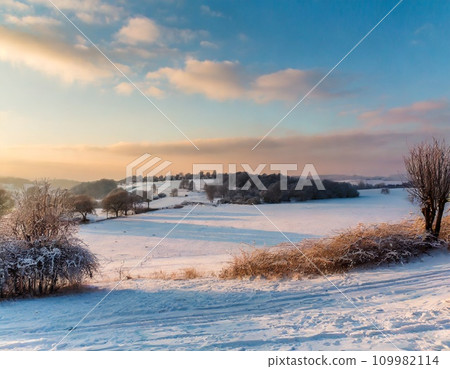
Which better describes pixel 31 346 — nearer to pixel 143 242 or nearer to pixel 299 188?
pixel 143 242

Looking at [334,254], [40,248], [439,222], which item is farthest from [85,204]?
[439,222]

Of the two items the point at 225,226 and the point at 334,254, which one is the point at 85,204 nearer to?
the point at 225,226

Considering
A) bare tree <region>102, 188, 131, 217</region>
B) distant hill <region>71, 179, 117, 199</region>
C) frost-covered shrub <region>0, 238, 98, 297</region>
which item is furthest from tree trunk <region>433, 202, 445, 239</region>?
bare tree <region>102, 188, 131, 217</region>

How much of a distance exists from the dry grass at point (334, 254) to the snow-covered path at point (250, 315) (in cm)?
73

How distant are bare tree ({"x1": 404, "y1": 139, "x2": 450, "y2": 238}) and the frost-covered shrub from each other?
11.7 meters

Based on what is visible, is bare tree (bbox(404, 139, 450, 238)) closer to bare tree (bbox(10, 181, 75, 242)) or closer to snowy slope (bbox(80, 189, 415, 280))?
snowy slope (bbox(80, 189, 415, 280))

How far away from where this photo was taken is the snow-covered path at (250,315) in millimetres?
5258

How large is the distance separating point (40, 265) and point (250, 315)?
6.45 meters

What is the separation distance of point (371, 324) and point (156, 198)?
3424cm

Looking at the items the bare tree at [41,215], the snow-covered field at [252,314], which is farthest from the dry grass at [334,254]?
the bare tree at [41,215]

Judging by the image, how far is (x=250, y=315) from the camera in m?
6.66

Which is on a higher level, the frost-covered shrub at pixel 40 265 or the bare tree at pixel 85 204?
the bare tree at pixel 85 204

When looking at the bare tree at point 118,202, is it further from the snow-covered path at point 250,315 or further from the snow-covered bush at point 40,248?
the snow-covered path at point 250,315
